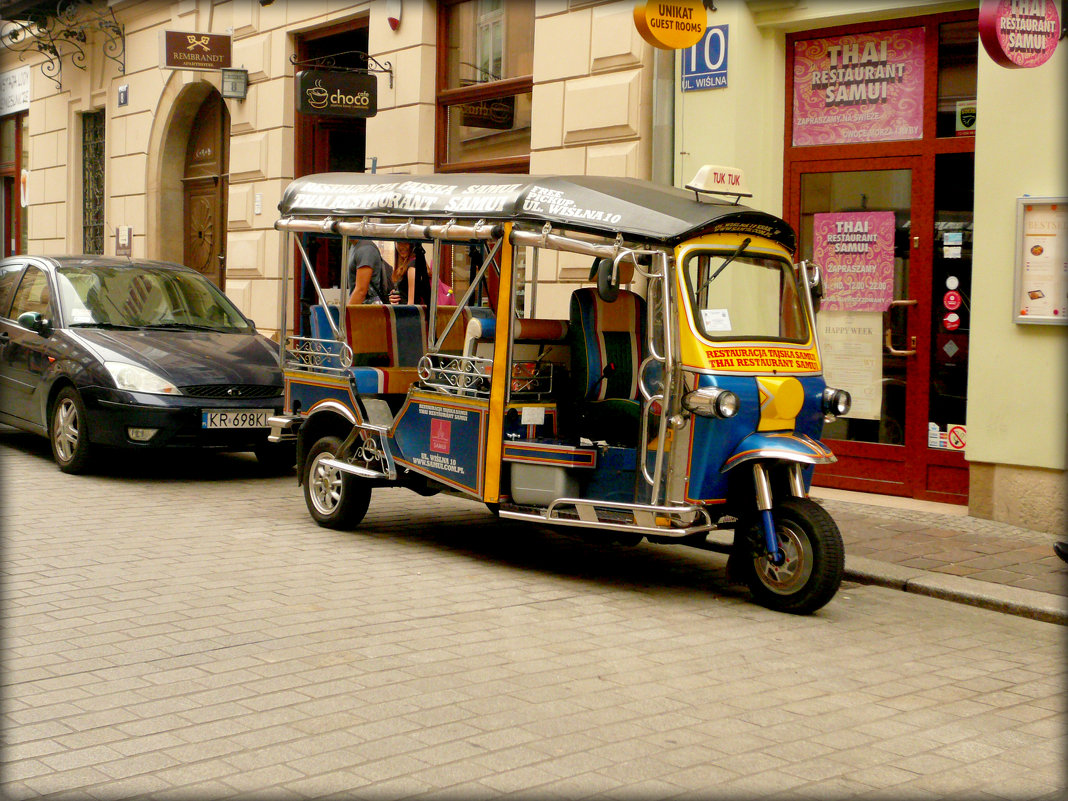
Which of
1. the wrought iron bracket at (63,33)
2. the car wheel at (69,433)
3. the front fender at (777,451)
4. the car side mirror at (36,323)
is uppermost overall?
the wrought iron bracket at (63,33)

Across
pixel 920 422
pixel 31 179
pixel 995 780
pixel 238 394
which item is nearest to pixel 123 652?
pixel 995 780

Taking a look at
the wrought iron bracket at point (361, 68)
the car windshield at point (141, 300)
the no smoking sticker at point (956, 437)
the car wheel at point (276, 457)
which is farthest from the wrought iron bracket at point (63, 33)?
the no smoking sticker at point (956, 437)

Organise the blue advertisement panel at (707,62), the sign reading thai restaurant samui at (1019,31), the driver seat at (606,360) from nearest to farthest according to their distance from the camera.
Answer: the driver seat at (606,360)
the sign reading thai restaurant samui at (1019,31)
the blue advertisement panel at (707,62)

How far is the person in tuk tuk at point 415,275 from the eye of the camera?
30.0 feet

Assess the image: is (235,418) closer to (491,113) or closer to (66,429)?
(66,429)

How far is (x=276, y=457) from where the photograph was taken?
36.8 ft

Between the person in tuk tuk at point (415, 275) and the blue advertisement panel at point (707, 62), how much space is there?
282 cm

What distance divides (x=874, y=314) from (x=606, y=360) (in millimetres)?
3381

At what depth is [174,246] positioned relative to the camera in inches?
756

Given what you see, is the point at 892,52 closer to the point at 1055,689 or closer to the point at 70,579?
the point at 1055,689

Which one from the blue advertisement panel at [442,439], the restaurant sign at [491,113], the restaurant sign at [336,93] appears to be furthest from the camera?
the restaurant sign at [336,93]

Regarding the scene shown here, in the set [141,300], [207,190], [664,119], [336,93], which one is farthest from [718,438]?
[207,190]

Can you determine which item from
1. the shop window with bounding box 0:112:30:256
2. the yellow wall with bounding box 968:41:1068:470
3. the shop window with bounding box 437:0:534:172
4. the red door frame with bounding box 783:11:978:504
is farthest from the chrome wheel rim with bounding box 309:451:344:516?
the shop window with bounding box 0:112:30:256

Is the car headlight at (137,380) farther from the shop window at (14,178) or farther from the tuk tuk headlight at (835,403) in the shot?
the shop window at (14,178)
